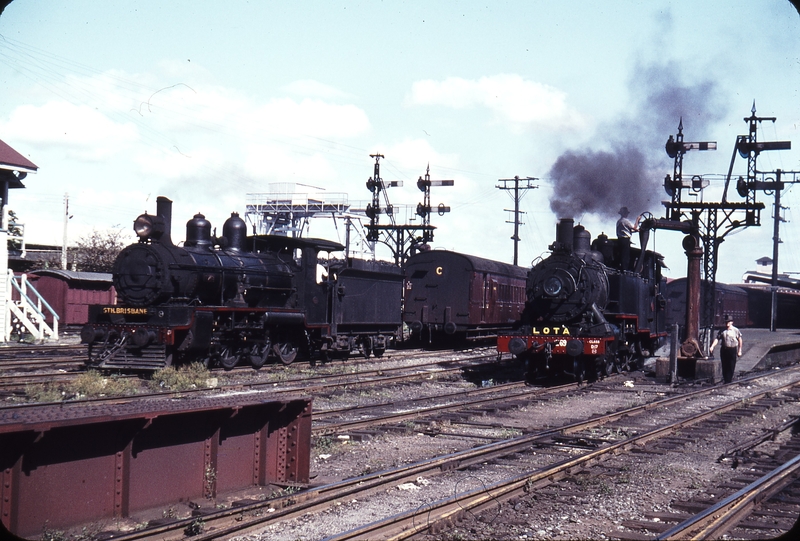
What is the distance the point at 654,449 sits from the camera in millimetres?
9250

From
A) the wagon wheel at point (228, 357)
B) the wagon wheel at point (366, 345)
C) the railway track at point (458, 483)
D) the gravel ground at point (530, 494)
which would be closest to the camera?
the railway track at point (458, 483)

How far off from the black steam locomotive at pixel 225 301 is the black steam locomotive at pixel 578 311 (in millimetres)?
5102

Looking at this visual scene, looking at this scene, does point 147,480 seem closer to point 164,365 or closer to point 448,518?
point 448,518

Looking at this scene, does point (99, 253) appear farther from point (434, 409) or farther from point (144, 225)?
point (434, 409)

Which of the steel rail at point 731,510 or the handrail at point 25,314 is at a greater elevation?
the handrail at point 25,314

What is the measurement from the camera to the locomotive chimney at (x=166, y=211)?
16.1 m

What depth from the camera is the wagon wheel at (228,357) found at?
1664 cm

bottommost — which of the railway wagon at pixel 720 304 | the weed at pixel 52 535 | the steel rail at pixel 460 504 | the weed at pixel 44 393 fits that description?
the weed at pixel 44 393

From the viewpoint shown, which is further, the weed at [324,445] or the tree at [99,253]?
the tree at [99,253]

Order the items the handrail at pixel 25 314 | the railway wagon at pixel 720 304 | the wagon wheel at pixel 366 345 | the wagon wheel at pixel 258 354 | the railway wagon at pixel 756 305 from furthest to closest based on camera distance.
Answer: the railway wagon at pixel 756 305, the railway wagon at pixel 720 304, the handrail at pixel 25 314, the wagon wheel at pixel 366 345, the wagon wheel at pixel 258 354

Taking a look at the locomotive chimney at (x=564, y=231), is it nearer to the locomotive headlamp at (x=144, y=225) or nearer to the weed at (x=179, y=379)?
the weed at (x=179, y=379)

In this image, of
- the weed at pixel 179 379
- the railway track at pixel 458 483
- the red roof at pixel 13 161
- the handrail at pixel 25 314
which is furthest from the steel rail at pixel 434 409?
the red roof at pixel 13 161

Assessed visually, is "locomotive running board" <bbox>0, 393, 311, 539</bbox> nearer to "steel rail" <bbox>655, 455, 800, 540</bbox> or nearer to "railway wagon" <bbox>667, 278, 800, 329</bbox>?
"steel rail" <bbox>655, 455, 800, 540</bbox>

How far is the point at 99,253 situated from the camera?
155 feet
